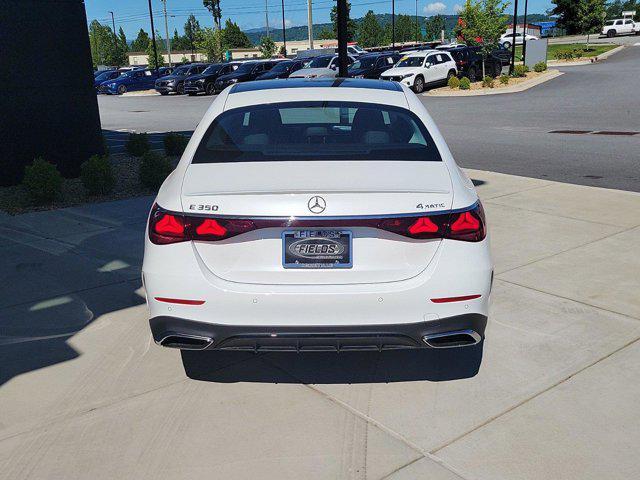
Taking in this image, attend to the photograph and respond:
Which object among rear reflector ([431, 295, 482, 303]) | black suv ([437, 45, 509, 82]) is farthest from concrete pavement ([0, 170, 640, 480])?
black suv ([437, 45, 509, 82])

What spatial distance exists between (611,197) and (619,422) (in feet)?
19.6

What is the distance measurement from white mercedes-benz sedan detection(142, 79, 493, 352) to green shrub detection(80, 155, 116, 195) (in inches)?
252

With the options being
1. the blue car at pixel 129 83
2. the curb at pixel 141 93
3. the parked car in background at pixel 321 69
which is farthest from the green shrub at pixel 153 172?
the blue car at pixel 129 83

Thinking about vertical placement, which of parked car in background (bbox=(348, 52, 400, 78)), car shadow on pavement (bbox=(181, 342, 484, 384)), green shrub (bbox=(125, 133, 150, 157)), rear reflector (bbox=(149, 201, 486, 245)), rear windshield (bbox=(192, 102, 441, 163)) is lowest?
car shadow on pavement (bbox=(181, 342, 484, 384))

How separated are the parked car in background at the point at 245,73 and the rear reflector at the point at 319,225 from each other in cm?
3245

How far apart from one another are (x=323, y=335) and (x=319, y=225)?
1.89 feet

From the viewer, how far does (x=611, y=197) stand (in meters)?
8.80

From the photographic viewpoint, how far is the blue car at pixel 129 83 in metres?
43.8

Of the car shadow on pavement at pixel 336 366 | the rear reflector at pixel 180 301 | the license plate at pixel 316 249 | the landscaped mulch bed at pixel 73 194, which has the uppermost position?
the license plate at pixel 316 249

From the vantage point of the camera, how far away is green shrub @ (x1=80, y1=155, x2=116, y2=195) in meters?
9.53

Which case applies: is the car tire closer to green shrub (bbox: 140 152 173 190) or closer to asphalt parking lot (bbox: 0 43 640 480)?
green shrub (bbox: 140 152 173 190)

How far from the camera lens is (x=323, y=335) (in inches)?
133

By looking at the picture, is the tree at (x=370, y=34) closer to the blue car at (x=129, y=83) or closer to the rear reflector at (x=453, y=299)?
the blue car at (x=129, y=83)

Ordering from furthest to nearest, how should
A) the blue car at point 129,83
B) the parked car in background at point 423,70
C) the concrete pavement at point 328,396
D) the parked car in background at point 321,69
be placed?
the blue car at point 129,83 < the parked car in background at point 321,69 < the parked car in background at point 423,70 < the concrete pavement at point 328,396
